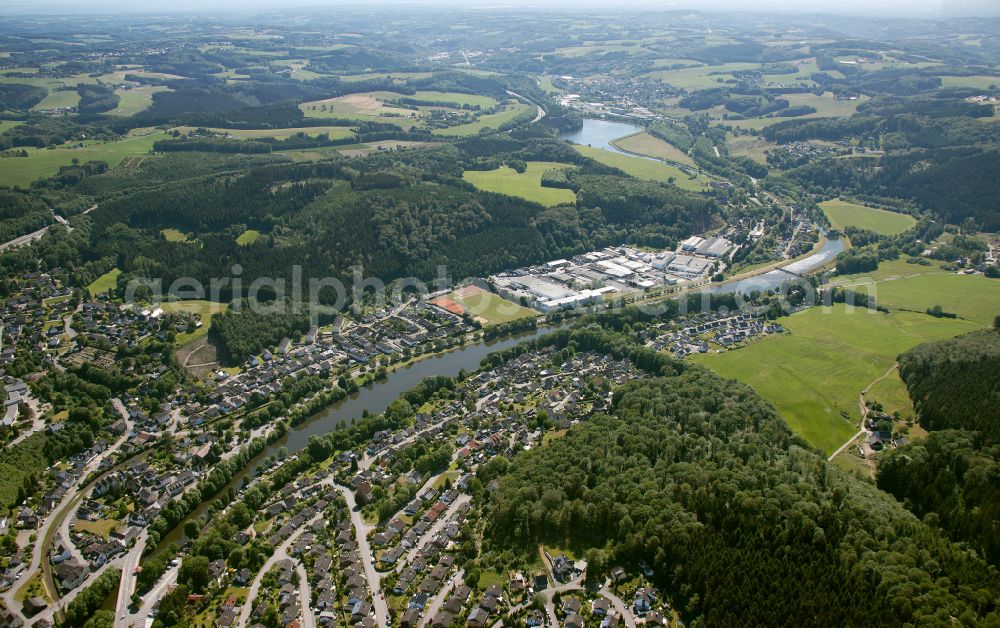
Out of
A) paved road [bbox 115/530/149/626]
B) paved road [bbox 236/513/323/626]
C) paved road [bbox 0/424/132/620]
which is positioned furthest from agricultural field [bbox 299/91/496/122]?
paved road [bbox 236/513/323/626]

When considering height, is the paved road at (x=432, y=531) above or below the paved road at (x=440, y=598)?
below

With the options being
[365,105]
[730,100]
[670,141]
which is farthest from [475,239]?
[730,100]

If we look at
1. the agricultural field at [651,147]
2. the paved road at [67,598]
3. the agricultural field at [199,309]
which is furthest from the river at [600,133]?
the paved road at [67,598]

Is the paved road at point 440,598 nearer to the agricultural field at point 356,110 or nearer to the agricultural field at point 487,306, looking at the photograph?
the agricultural field at point 487,306

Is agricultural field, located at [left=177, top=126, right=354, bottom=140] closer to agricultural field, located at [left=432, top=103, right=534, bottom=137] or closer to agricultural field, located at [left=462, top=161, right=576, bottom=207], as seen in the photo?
agricultural field, located at [left=432, top=103, right=534, bottom=137]

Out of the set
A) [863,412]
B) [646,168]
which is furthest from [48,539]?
[646,168]

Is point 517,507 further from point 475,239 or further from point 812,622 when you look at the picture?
point 475,239
